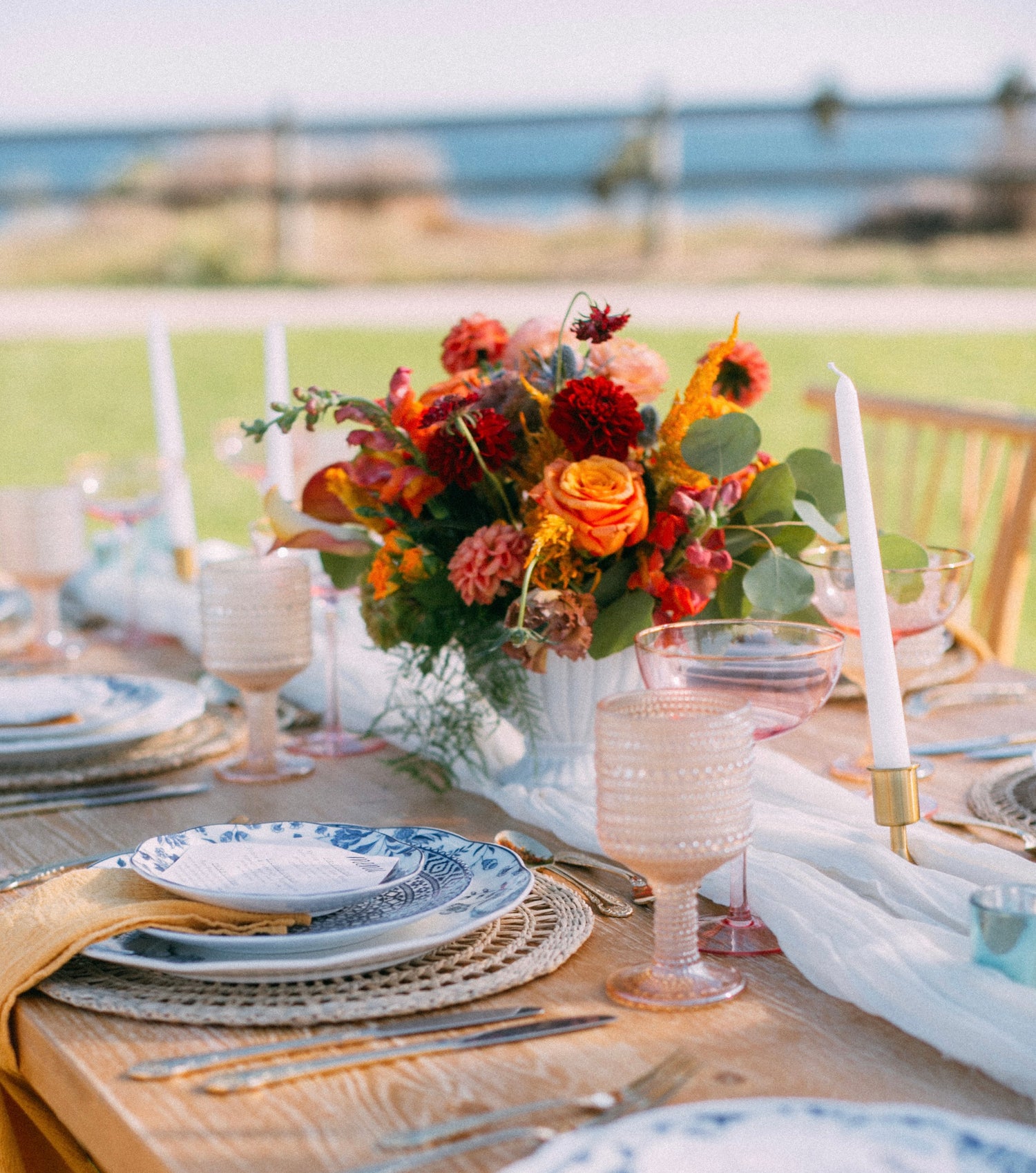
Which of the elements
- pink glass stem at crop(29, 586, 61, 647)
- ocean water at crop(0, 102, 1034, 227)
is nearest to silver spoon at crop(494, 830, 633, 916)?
pink glass stem at crop(29, 586, 61, 647)

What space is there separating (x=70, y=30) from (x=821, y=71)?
2658cm

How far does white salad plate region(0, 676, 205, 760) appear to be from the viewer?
4.42 feet

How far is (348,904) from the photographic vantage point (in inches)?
36.1

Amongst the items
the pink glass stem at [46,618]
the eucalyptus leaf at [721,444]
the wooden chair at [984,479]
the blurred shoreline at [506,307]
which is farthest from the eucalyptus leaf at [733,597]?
the blurred shoreline at [506,307]

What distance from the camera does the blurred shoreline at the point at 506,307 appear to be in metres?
8.72

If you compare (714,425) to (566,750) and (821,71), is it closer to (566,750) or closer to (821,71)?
(566,750)

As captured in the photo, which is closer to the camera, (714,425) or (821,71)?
(714,425)

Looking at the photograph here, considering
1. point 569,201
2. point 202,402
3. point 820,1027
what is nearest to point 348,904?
point 820,1027

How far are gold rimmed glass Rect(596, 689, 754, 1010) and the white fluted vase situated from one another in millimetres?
377

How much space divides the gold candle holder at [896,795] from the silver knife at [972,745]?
44 centimetres

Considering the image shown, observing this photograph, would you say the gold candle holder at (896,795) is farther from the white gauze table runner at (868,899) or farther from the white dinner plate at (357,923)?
the white dinner plate at (357,923)

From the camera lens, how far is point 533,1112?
0.71 meters

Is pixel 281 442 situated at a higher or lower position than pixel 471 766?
higher

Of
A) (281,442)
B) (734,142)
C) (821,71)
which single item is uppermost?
(734,142)
